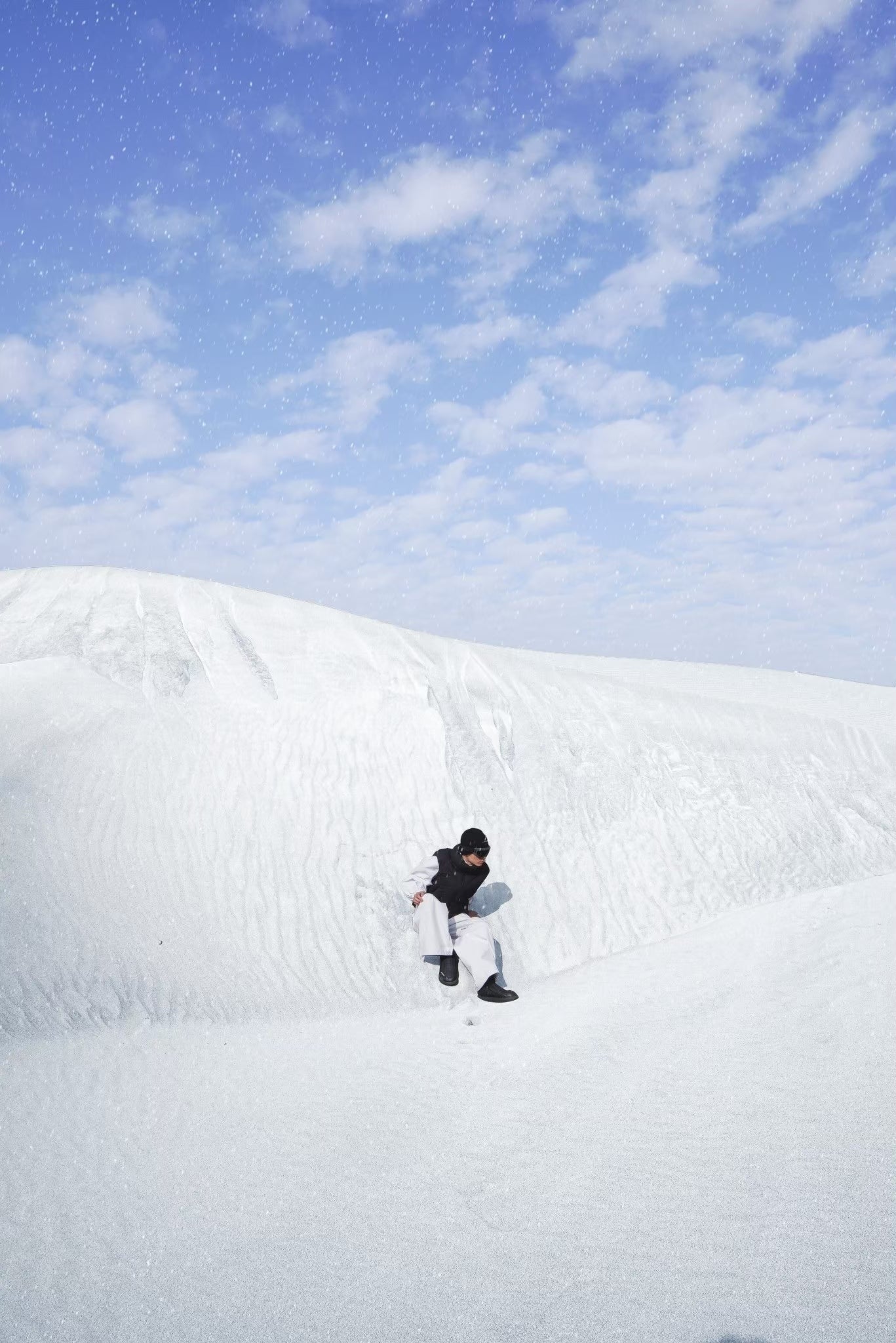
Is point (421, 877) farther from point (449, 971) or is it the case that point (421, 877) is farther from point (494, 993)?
point (494, 993)

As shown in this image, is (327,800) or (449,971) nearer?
(449,971)

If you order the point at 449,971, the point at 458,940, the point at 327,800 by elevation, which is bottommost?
the point at 449,971

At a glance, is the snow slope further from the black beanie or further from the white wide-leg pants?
the black beanie

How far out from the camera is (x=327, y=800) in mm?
7219

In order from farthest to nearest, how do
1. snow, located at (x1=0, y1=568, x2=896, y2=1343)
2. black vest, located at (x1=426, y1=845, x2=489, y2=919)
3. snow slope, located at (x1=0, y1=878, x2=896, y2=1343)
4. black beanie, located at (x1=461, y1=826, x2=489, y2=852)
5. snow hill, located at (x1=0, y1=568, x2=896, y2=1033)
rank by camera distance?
black vest, located at (x1=426, y1=845, x2=489, y2=919) → black beanie, located at (x1=461, y1=826, x2=489, y2=852) → snow hill, located at (x1=0, y1=568, x2=896, y2=1033) → snow, located at (x1=0, y1=568, x2=896, y2=1343) → snow slope, located at (x1=0, y1=878, x2=896, y2=1343)

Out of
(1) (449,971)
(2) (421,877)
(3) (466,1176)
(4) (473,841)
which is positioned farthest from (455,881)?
(3) (466,1176)

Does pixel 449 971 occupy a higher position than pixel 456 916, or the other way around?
pixel 456 916

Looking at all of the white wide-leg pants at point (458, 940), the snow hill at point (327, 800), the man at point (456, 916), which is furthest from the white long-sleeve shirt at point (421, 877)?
the snow hill at point (327, 800)

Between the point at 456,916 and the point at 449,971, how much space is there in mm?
404

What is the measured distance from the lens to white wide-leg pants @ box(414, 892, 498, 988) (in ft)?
17.8

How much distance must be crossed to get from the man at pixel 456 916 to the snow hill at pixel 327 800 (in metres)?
0.38

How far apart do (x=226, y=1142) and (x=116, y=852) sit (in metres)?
2.93

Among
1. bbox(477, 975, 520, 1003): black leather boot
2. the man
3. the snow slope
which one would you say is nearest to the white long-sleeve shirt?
the man

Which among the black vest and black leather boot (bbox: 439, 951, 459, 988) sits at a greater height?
the black vest
